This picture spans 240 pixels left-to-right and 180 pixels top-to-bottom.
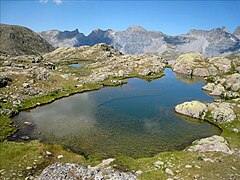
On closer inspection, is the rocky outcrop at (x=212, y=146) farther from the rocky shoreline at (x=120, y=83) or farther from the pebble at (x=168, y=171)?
A: the pebble at (x=168, y=171)

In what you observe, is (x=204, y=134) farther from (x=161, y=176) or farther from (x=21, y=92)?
(x=21, y=92)

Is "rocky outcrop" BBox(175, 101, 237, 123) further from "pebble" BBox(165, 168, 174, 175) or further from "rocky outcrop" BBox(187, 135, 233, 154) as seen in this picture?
"pebble" BBox(165, 168, 174, 175)

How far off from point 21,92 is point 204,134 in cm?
6100

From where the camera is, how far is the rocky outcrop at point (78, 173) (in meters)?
30.6

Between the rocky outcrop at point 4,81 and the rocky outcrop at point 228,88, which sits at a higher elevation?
the rocky outcrop at point 228,88

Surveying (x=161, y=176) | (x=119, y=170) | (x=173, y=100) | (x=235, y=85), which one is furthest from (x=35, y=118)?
(x=235, y=85)

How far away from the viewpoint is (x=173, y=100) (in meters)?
85.6

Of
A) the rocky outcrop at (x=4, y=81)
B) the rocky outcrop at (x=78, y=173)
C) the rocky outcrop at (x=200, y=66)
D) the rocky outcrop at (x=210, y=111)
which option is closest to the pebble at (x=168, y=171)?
the rocky outcrop at (x=78, y=173)

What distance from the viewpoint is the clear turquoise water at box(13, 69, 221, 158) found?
4825 centimetres

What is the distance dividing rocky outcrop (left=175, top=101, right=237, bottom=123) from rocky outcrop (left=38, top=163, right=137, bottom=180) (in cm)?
3747

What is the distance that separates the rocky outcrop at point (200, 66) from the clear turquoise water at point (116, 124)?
193ft

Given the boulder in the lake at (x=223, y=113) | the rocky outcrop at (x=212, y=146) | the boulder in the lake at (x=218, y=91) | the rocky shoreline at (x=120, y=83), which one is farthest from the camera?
the boulder in the lake at (x=218, y=91)

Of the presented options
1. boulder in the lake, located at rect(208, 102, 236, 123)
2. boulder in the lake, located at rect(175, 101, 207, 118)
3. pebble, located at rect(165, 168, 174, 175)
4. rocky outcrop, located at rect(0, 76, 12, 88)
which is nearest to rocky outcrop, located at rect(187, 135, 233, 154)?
pebble, located at rect(165, 168, 174, 175)

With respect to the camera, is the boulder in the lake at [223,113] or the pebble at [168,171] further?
the boulder in the lake at [223,113]
